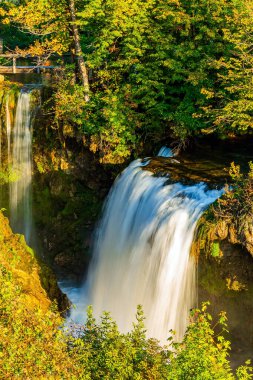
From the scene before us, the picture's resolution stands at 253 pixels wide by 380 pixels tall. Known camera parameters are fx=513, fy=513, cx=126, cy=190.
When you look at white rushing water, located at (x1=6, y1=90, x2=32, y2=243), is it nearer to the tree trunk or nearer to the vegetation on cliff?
the tree trunk

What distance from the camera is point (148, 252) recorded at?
1470 cm

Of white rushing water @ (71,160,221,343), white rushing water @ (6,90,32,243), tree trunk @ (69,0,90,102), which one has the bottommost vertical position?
white rushing water @ (71,160,221,343)

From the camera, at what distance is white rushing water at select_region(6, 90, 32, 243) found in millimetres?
22422

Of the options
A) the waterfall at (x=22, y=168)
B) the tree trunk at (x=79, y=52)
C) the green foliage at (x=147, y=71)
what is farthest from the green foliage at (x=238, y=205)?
the waterfall at (x=22, y=168)

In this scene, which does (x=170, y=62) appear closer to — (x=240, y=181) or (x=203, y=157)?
(x=203, y=157)

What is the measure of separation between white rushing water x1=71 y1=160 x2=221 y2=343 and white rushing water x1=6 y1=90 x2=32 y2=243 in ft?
18.2

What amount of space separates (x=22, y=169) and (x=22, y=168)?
47 millimetres

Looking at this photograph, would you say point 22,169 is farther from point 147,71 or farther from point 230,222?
point 230,222

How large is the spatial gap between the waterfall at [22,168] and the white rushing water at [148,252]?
18.2ft

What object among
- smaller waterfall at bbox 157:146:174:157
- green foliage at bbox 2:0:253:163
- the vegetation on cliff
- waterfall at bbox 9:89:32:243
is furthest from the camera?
waterfall at bbox 9:89:32:243

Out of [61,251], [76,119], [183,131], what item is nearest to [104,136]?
[76,119]

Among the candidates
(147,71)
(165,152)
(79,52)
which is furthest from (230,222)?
(79,52)

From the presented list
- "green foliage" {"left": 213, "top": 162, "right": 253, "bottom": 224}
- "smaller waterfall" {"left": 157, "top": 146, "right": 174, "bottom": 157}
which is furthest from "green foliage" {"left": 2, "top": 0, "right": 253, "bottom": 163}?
"green foliage" {"left": 213, "top": 162, "right": 253, "bottom": 224}

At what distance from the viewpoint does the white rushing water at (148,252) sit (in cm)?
1366
